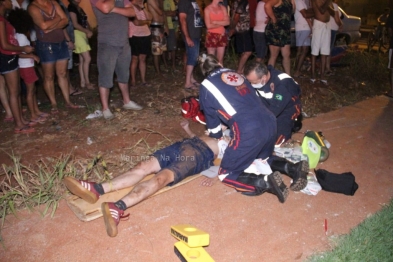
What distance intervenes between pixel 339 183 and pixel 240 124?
115cm

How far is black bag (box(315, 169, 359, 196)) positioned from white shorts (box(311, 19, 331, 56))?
419 cm

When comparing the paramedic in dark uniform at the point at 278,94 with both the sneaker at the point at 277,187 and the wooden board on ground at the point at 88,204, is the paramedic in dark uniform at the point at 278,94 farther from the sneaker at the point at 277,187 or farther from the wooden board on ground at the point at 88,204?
the wooden board on ground at the point at 88,204

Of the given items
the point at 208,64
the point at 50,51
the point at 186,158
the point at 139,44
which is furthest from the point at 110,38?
the point at 186,158

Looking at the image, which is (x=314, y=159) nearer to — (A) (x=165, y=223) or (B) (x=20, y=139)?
(A) (x=165, y=223)

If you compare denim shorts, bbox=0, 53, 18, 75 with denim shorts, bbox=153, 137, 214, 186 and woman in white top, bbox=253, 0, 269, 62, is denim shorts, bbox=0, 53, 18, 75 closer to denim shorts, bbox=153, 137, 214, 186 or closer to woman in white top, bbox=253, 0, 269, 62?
denim shorts, bbox=153, 137, 214, 186

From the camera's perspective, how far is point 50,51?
194 inches

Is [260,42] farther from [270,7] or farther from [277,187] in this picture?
[277,187]

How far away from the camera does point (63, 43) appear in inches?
199

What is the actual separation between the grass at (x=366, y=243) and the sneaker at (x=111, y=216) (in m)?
1.51

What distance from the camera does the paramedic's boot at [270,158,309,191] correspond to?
10.8ft

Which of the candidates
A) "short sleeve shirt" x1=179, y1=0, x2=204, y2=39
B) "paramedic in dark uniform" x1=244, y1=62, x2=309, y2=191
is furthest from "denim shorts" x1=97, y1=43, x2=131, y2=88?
"paramedic in dark uniform" x1=244, y1=62, x2=309, y2=191

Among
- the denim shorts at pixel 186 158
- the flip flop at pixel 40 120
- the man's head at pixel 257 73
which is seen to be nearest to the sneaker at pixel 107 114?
the flip flop at pixel 40 120

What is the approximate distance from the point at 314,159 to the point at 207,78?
4.99ft

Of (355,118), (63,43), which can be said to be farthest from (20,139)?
(355,118)
